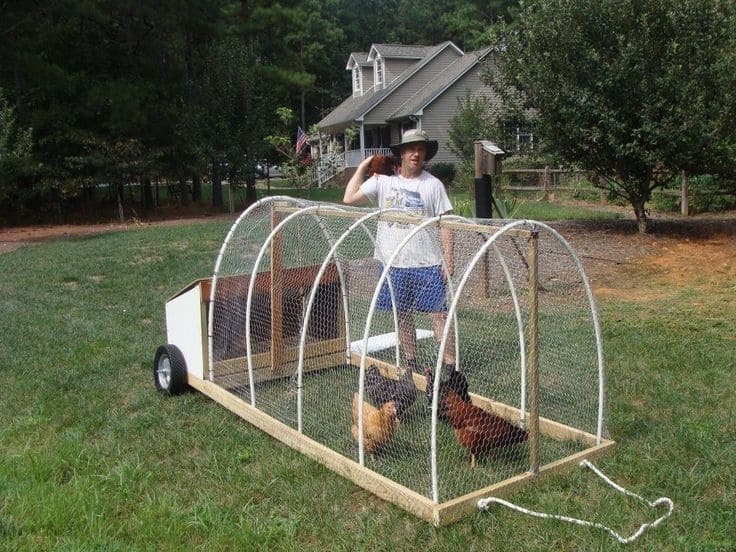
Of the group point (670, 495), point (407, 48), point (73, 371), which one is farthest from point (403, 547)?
point (407, 48)

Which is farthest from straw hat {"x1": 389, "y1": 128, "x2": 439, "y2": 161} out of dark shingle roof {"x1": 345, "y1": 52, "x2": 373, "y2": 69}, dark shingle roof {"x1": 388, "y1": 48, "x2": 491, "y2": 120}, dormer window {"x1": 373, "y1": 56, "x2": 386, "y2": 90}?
dark shingle roof {"x1": 345, "y1": 52, "x2": 373, "y2": 69}

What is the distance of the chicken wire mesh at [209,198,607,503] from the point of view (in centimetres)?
375

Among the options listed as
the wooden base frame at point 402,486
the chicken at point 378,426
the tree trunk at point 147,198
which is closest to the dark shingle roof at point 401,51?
the tree trunk at point 147,198

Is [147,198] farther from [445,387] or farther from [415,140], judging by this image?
[445,387]

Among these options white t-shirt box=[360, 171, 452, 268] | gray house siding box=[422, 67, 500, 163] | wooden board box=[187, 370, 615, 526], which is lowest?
wooden board box=[187, 370, 615, 526]

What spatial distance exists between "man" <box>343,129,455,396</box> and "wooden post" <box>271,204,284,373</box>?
0.60m

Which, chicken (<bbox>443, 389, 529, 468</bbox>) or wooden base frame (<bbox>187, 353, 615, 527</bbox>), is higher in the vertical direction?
chicken (<bbox>443, 389, 529, 468</bbox>)

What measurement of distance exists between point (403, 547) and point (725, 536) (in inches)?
54.2

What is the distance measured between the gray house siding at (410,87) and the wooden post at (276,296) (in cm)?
3168

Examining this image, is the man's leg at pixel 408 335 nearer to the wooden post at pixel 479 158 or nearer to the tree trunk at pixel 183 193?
the wooden post at pixel 479 158

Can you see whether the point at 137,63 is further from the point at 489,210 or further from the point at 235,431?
the point at 235,431

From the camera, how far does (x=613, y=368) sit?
5.41 m

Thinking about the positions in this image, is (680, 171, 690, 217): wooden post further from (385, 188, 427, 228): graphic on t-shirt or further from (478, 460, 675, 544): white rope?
(478, 460, 675, 544): white rope

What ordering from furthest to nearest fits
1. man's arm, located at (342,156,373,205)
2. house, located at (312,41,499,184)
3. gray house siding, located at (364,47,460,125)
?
gray house siding, located at (364,47,460,125)
house, located at (312,41,499,184)
man's arm, located at (342,156,373,205)
